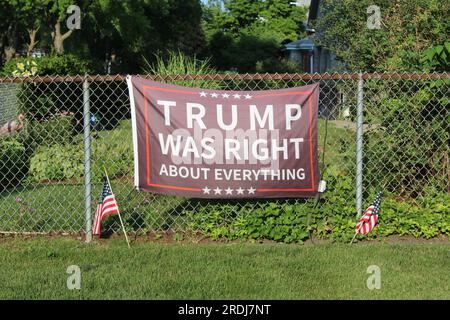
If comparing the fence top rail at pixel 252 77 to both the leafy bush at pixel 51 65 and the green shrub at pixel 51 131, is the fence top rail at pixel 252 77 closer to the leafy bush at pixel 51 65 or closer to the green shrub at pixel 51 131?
the green shrub at pixel 51 131

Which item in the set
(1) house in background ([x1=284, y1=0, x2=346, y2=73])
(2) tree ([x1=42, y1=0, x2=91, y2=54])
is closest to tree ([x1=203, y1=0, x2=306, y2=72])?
(1) house in background ([x1=284, y1=0, x2=346, y2=73])

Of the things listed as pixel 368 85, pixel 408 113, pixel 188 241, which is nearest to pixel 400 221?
pixel 408 113

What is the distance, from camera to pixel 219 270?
5008mm

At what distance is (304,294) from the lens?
449cm

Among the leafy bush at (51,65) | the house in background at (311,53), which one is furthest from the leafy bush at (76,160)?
the house in background at (311,53)

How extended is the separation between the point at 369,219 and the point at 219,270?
1658 mm

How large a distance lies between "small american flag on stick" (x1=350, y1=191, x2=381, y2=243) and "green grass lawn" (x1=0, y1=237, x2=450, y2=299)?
163 millimetres

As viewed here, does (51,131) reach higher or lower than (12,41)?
lower

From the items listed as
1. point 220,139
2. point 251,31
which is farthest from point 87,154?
point 251,31

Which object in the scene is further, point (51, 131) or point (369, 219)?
point (51, 131)

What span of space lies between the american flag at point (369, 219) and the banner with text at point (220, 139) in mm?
740

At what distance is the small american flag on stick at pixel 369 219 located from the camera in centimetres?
575

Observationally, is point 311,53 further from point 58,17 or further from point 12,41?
point 12,41
